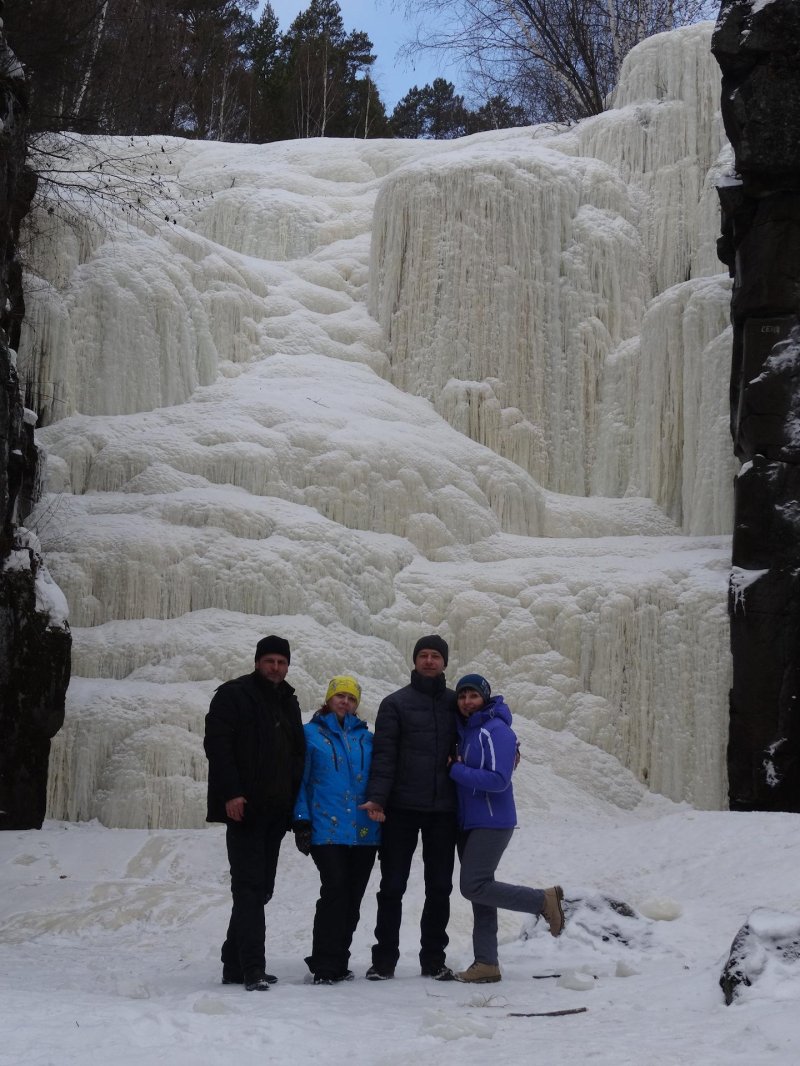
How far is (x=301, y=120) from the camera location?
110ft

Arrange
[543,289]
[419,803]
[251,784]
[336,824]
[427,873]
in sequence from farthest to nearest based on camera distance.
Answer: [543,289]
[427,873]
[419,803]
[336,824]
[251,784]

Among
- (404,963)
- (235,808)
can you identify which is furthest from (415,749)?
(404,963)

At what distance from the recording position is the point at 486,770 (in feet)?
19.2

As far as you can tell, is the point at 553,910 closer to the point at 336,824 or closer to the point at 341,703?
the point at 336,824

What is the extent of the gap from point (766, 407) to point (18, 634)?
6556mm

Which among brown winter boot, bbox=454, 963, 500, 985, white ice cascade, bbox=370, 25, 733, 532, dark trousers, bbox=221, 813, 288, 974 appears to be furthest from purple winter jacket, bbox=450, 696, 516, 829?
white ice cascade, bbox=370, 25, 733, 532

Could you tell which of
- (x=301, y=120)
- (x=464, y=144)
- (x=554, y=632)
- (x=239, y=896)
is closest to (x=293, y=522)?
(x=554, y=632)

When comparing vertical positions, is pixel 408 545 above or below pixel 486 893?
above

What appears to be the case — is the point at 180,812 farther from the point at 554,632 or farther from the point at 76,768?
the point at 554,632

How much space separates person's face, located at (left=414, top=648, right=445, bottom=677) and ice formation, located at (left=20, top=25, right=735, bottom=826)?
15.7ft

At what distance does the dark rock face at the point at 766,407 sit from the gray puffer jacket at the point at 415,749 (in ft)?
19.8

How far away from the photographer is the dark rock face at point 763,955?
16.2ft

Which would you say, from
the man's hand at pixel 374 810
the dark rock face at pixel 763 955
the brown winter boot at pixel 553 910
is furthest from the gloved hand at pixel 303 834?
the dark rock face at pixel 763 955

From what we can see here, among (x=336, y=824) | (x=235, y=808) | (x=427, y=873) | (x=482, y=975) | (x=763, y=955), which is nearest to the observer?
(x=763, y=955)
